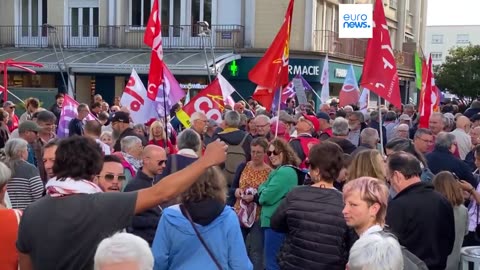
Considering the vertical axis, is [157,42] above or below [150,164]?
above

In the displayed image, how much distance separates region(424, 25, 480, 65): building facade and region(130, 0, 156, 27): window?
82.7m

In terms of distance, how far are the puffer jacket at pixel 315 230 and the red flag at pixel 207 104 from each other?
7.19m

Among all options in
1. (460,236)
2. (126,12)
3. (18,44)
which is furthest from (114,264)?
(18,44)

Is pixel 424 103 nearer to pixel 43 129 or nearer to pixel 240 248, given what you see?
pixel 43 129

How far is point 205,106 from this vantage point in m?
12.6

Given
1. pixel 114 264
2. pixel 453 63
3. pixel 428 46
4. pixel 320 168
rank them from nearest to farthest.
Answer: pixel 114 264 < pixel 320 168 < pixel 453 63 < pixel 428 46

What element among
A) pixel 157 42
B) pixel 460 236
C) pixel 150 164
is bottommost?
pixel 460 236

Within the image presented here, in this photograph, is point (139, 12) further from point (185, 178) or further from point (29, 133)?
point (185, 178)

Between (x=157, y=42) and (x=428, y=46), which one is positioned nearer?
(x=157, y=42)

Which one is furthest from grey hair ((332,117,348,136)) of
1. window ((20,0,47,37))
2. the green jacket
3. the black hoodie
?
window ((20,0,47,37))

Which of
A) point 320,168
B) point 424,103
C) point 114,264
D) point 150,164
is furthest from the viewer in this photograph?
point 424,103

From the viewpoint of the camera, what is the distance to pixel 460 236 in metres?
6.30

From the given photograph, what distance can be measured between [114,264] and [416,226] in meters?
2.95

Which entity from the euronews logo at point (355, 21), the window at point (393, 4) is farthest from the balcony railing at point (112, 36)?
the window at point (393, 4)
